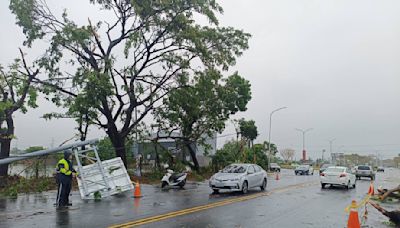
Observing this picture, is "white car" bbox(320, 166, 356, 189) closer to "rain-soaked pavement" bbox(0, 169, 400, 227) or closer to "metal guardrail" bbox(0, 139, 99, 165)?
"rain-soaked pavement" bbox(0, 169, 400, 227)

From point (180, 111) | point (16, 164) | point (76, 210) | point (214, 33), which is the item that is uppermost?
point (214, 33)

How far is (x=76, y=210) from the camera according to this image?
13031 mm

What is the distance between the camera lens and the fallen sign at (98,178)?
1619cm

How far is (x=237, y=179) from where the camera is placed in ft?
61.5

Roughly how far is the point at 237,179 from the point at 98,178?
618 centimetres

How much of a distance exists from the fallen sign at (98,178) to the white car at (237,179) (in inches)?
158

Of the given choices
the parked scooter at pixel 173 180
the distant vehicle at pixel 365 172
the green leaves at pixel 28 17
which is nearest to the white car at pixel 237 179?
the parked scooter at pixel 173 180

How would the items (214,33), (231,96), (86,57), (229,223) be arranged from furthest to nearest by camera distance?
(231,96), (214,33), (86,57), (229,223)

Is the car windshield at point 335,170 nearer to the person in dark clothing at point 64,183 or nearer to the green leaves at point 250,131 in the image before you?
the person in dark clothing at point 64,183

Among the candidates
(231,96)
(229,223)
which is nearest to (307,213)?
(229,223)

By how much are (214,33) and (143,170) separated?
1178cm

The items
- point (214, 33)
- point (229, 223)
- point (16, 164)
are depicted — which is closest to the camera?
point (229, 223)

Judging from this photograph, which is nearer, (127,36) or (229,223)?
(229,223)

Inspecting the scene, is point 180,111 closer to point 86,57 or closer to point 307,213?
point 86,57
